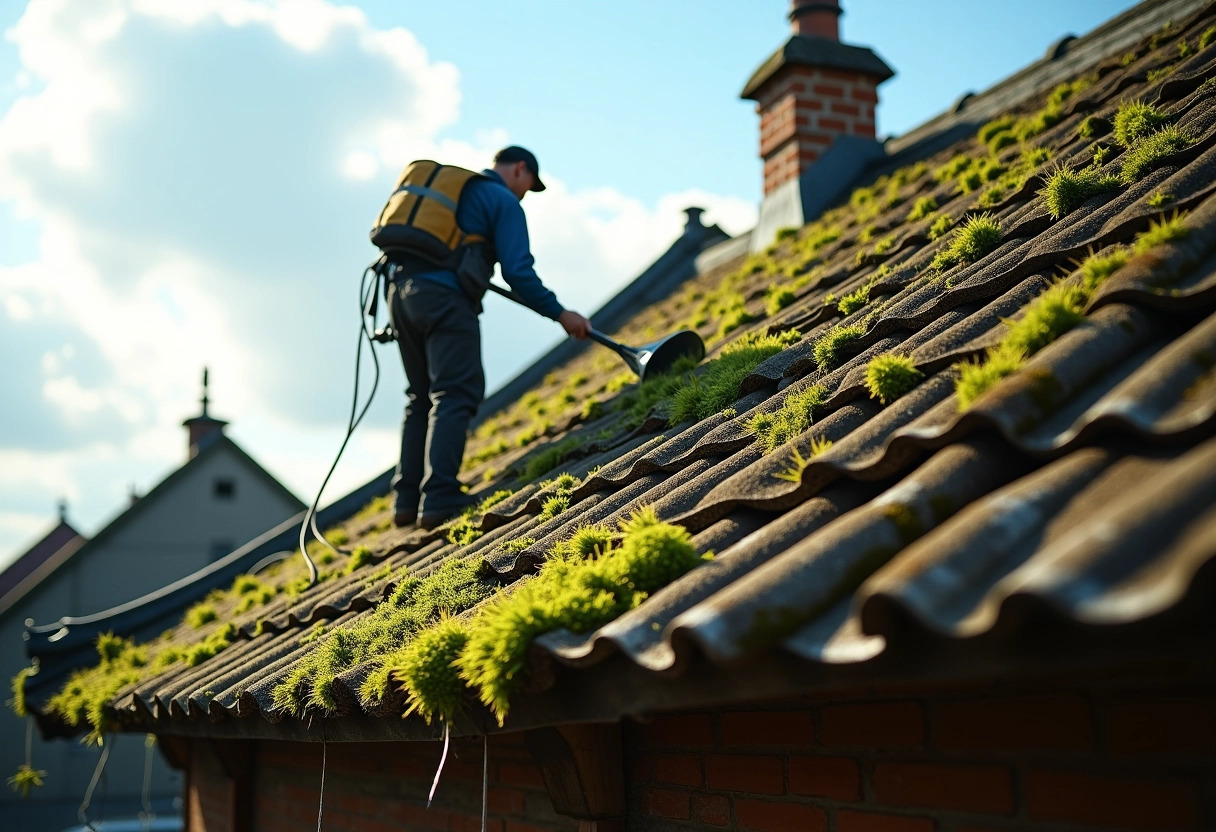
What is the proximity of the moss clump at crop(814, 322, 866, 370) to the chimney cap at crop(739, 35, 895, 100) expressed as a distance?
533cm

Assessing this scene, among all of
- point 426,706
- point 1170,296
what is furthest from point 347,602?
point 1170,296

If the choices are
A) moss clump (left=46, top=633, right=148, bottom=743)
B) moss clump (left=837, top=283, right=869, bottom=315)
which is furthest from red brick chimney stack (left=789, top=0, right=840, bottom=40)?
moss clump (left=46, top=633, right=148, bottom=743)

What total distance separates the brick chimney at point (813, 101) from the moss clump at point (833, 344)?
4.83 meters

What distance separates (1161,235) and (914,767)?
1.21m

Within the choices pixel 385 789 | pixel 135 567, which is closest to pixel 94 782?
pixel 385 789

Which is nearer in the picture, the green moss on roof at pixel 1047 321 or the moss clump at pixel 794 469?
the green moss on roof at pixel 1047 321

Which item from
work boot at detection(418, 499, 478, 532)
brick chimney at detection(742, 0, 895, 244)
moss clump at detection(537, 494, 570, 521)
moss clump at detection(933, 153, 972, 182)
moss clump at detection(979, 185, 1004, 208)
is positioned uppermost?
brick chimney at detection(742, 0, 895, 244)

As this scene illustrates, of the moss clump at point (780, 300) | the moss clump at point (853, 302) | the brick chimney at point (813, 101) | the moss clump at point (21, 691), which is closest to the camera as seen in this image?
the moss clump at point (853, 302)

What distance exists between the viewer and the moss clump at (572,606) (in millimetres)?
2018

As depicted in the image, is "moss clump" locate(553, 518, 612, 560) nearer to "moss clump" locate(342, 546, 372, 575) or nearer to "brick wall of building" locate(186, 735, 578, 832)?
"brick wall of building" locate(186, 735, 578, 832)

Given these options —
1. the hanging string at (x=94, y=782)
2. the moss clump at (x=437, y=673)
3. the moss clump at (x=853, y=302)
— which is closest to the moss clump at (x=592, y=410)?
the moss clump at (x=853, y=302)

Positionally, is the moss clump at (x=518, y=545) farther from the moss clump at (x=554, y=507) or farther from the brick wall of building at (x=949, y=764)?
the brick wall of building at (x=949, y=764)

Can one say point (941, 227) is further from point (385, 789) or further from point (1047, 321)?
point (385, 789)

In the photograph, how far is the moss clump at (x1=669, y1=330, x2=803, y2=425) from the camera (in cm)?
362
